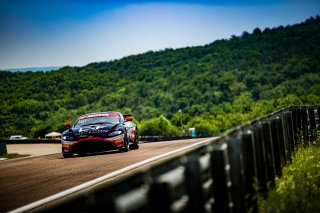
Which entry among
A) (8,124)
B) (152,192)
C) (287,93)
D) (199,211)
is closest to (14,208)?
(199,211)

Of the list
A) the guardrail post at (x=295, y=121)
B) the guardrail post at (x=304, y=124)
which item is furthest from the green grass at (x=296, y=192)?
the guardrail post at (x=304, y=124)

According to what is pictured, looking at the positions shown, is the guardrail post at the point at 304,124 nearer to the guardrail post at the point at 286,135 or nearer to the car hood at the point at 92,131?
the guardrail post at the point at 286,135

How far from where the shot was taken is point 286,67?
151 meters

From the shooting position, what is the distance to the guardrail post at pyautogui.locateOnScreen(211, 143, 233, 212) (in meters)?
4.23

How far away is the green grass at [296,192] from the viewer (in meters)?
5.14

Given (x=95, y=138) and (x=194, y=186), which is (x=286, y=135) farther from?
(x=95, y=138)

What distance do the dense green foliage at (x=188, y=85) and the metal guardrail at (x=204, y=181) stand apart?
4632 inches

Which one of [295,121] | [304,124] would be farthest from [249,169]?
[304,124]

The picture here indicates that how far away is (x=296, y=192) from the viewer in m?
6.09

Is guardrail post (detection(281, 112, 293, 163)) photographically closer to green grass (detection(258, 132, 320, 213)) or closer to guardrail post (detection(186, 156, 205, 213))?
green grass (detection(258, 132, 320, 213))

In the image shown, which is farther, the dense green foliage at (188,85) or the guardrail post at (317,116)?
the dense green foliage at (188,85)

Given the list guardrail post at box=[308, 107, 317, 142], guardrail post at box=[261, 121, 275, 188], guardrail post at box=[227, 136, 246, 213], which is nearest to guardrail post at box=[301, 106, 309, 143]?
guardrail post at box=[308, 107, 317, 142]

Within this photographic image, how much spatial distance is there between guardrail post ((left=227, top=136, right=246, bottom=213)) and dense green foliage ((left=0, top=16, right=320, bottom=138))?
11918 centimetres

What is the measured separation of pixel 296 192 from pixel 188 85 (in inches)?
5934
